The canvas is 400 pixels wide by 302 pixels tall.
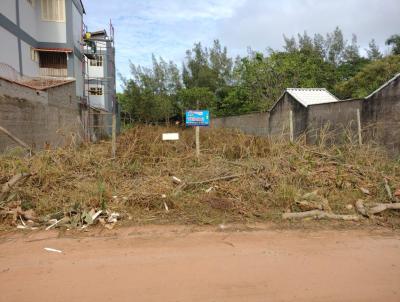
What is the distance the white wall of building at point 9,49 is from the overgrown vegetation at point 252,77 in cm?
730

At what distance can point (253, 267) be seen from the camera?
3.89m

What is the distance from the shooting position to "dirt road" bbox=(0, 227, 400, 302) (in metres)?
3.31

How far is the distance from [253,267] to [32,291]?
7.52 feet

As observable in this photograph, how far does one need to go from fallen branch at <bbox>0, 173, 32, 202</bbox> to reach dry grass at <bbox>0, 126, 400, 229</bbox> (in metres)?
0.11

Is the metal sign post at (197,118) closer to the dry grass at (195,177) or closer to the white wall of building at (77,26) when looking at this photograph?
the dry grass at (195,177)

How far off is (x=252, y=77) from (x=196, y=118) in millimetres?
15898

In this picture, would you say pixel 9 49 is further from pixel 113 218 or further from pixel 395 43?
pixel 395 43

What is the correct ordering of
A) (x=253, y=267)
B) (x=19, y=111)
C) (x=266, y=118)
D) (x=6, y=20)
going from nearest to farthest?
1. (x=253, y=267)
2. (x=19, y=111)
3. (x=266, y=118)
4. (x=6, y=20)

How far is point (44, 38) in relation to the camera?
885 inches

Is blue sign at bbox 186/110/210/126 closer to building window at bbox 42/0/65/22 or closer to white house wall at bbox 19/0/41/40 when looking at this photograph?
white house wall at bbox 19/0/41/40

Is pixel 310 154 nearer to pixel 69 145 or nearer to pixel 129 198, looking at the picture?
pixel 129 198

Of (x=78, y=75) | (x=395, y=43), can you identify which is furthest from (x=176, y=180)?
(x=395, y=43)

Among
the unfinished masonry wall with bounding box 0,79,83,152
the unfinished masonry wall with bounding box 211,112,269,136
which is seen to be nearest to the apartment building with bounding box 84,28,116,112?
the unfinished masonry wall with bounding box 0,79,83,152

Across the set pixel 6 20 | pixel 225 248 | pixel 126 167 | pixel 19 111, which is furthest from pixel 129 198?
pixel 6 20
